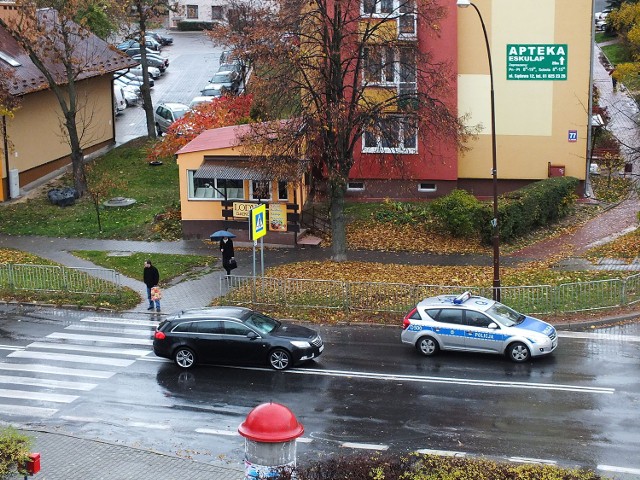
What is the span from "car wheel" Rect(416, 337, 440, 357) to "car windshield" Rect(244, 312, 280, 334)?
3414mm

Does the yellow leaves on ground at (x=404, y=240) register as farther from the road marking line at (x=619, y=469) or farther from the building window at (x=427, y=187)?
the road marking line at (x=619, y=469)

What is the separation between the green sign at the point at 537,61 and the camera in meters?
37.9

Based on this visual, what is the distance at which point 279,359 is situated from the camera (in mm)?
22250

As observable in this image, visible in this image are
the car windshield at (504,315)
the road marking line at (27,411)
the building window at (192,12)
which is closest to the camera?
the road marking line at (27,411)

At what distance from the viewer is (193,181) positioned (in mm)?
35188

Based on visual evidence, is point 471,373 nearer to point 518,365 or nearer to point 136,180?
point 518,365

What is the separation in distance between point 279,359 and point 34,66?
24.5 m

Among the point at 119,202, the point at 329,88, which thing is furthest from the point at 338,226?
the point at 119,202

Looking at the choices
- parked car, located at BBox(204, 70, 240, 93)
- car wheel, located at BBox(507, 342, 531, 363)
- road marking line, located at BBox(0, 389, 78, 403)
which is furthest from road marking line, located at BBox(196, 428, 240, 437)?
parked car, located at BBox(204, 70, 240, 93)

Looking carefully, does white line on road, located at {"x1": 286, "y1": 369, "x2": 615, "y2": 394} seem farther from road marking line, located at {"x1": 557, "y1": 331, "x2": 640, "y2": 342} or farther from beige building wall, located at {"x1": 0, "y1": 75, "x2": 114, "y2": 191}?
beige building wall, located at {"x1": 0, "y1": 75, "x2": 114, "y2": 191}

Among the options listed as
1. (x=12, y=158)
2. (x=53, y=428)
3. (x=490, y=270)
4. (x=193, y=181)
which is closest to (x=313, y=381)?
Result: (x=53, y=428)

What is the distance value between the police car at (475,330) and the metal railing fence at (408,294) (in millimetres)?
2518

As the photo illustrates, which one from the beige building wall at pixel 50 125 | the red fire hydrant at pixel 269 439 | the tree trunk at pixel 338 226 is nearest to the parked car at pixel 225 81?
the beige building wall at pixel 50 125

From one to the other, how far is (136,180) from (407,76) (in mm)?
13491
